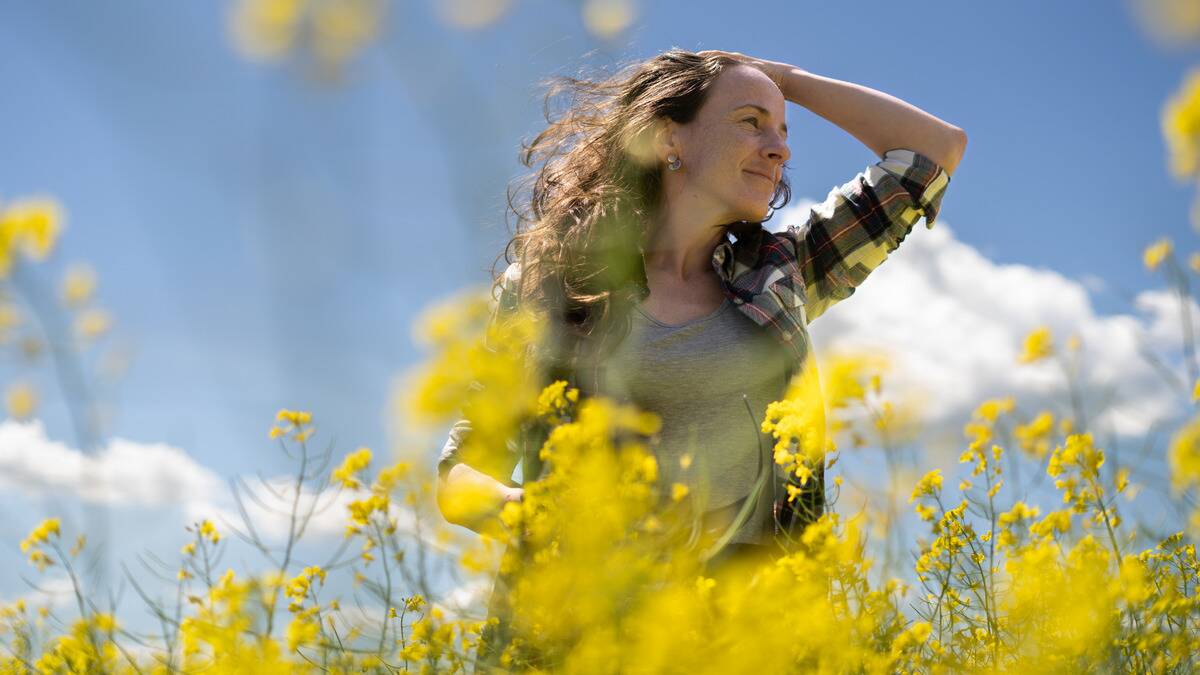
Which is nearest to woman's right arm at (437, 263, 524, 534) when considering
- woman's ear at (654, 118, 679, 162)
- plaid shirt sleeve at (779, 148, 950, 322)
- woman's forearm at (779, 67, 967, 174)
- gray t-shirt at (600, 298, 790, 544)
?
gray t-shirt at (600, 298, 790, 544)

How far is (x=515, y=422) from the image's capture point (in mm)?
951

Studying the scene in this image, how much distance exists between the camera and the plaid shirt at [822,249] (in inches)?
80.0

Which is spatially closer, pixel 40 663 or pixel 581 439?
pixel 581 439

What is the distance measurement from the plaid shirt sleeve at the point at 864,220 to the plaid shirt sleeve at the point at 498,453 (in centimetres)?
68

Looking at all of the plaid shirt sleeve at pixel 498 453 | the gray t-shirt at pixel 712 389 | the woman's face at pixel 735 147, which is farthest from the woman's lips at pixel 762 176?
the plaid shirt sleeve at pixel 498 453

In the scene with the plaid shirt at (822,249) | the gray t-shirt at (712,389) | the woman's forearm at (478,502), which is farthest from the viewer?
the plaid shirt at (822,249)

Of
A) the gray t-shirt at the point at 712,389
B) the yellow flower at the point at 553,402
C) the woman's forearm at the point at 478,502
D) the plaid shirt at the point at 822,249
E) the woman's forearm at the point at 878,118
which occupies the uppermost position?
the woman's forearm at the point at 878,118

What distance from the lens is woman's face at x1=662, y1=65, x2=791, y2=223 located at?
2.05 meters

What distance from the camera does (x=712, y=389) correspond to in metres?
1.88

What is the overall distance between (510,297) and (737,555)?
815 mm

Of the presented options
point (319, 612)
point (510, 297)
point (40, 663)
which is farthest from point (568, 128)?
A: point (40, 663)

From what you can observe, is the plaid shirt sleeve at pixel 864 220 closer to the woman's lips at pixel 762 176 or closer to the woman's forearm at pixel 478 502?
the woman's lips at pixel 762 176

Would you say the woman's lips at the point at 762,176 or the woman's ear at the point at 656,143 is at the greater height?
the woman's ear at the point at 656,143

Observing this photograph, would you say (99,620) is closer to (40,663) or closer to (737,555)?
(40,663)
